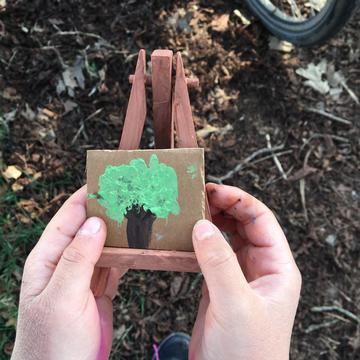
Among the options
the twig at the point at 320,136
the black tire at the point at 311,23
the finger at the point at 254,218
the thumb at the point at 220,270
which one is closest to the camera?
the thumb at the point at 220,270

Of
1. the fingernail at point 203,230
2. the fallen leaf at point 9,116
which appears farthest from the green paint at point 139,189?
the fallen leaf at point 9,116

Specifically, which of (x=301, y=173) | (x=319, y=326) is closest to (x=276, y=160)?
(x=301, y=173)

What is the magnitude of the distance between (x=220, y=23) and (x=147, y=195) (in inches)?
56.5

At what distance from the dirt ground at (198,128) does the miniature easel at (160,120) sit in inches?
33.6

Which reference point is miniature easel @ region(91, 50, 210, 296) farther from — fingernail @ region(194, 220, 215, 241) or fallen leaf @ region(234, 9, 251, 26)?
fallen leaf @ region(234, 9, 251, 26)

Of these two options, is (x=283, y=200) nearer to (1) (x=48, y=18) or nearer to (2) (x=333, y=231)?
(2) (x=333, y=231)

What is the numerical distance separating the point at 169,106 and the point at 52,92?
1140 mm

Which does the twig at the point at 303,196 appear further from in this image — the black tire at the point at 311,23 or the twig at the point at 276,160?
the black tire at the point at 311,23

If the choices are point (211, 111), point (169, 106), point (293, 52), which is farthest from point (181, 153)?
point (293, 52)

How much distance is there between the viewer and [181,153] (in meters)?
1.31

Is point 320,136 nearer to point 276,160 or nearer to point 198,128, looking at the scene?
point 276,160

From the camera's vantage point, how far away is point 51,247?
1366 mm

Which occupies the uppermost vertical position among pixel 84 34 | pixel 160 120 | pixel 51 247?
pixel 160 120

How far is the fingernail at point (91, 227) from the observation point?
128 centimetres
